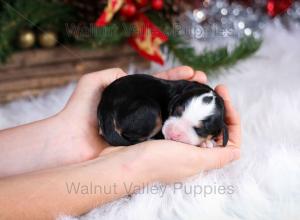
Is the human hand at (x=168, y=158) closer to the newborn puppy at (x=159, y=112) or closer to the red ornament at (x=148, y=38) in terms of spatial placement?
the newborn puppy at (x=159, y=112)

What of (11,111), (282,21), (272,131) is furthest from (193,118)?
(282,21)

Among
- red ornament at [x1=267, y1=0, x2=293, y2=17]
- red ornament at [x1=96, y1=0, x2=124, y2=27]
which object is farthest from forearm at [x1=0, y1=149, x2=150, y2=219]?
red ornament at [x1=267, y1=0, x2=293, y2=17]

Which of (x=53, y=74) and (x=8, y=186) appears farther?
Answer: (x=53, y=74)

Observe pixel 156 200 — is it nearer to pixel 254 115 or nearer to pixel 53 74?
pixel 254 115

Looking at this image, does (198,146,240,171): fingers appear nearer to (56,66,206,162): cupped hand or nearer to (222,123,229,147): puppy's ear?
(222,123,229,147): puppy's ear

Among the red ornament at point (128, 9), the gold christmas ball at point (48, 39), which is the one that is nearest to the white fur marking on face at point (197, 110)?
the red ornament at point (128, 9)
